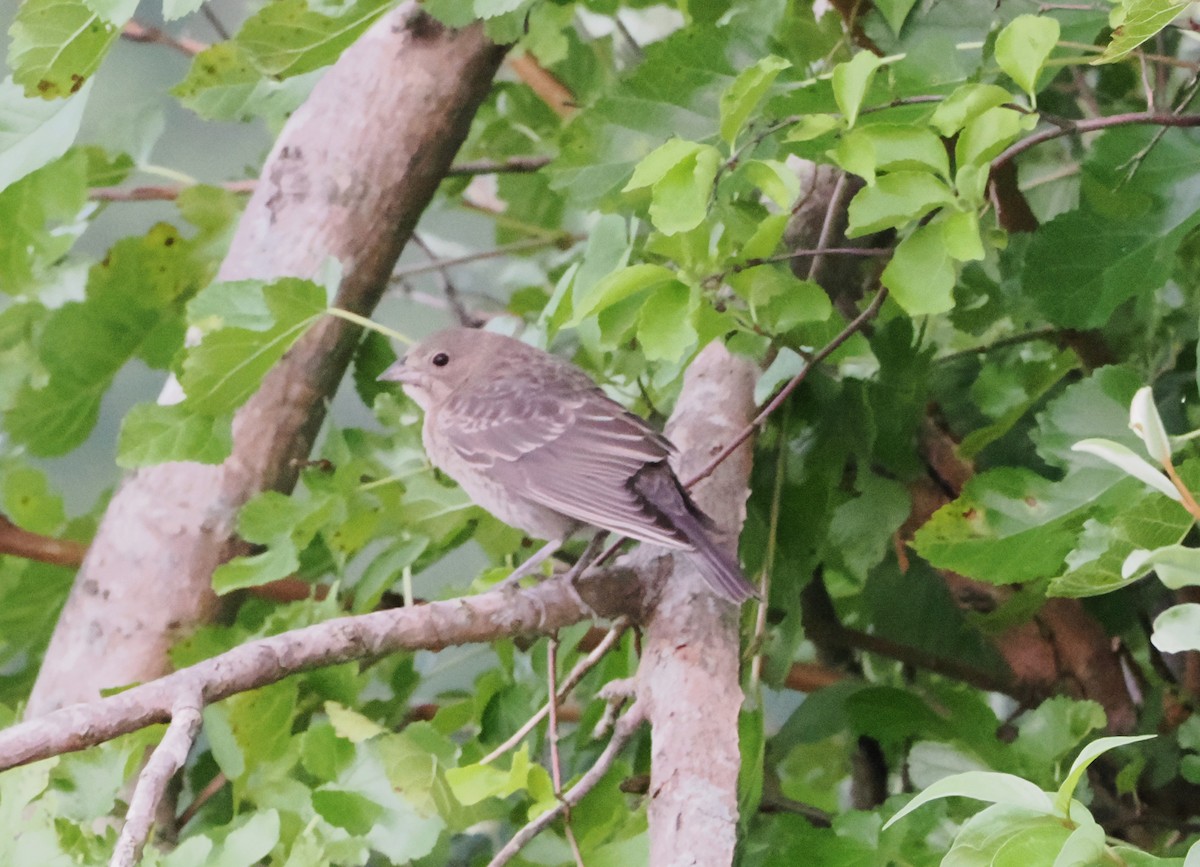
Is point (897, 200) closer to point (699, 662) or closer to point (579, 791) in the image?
point (699, 662)

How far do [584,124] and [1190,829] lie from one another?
1.02 m

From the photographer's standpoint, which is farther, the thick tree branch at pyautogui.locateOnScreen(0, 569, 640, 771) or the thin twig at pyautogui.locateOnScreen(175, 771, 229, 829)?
the thin twig at pyautogui.locateOnScreen(175, 771, 229, 829)

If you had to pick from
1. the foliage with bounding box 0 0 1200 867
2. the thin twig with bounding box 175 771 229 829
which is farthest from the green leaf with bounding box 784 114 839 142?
the thin twig with bounding box 175 771 229 829

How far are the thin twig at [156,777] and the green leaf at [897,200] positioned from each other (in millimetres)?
604

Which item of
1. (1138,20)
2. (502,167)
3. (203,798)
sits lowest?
(203,798)

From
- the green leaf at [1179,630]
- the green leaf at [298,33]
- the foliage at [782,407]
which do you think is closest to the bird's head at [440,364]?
the foliage at [782,407]

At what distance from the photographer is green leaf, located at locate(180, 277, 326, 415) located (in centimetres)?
132

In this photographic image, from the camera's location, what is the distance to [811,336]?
1.25 m

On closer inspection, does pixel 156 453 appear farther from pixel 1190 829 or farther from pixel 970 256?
pixel 1190 829

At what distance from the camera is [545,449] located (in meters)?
1.65

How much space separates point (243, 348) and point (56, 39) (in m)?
0.39

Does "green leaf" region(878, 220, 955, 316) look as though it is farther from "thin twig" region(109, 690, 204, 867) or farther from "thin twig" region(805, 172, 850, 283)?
"thin twig" region(109, 690, 204, 867)

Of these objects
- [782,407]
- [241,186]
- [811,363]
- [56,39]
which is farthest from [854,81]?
[241,186]

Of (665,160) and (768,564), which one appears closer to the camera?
(665,160)
